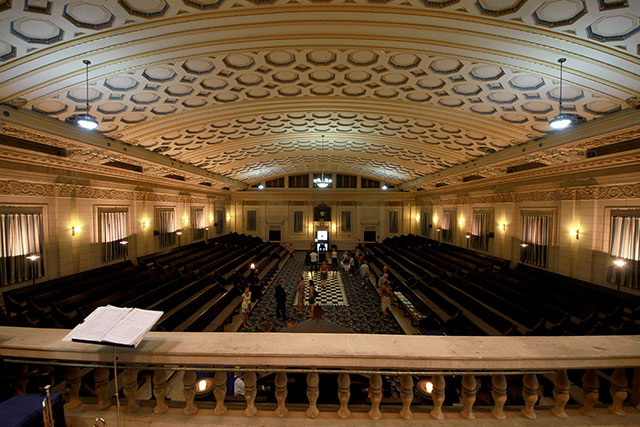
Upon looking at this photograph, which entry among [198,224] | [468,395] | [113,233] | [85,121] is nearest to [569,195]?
[468,395]

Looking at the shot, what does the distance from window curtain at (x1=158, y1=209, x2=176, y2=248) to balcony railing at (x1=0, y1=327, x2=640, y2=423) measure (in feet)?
43.0

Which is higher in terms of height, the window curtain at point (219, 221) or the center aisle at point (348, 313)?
the window curtain at point (219, 221)

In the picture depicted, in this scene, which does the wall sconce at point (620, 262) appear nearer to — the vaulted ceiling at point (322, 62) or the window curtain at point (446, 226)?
the vaulted ceiling at point (322, 62)

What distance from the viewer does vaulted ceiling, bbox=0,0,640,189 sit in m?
3.57

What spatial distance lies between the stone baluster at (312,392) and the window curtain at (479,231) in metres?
14.2

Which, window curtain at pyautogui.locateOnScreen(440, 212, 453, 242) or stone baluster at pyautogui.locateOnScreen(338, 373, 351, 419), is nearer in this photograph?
stone baluster at pyautogui.locateOnScreen(338, 373, 351, 419)

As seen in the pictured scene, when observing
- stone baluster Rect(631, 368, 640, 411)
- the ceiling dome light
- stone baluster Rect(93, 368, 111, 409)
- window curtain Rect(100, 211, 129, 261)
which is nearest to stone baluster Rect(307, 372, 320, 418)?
stone baluster Rect(93, 368, 111, 409)

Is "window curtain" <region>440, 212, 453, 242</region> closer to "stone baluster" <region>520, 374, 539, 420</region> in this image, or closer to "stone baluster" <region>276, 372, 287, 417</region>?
"stone baluster" <region>520, 374, 539, 420</region>

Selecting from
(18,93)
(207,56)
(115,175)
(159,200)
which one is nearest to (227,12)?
(207,56)

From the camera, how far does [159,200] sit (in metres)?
13.9

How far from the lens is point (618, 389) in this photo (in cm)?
196

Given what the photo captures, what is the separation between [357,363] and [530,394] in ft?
4.13

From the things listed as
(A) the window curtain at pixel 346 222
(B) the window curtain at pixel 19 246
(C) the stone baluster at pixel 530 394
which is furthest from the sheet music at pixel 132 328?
(A) the window curtain at pixel 346 222

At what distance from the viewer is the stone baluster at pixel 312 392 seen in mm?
1919
